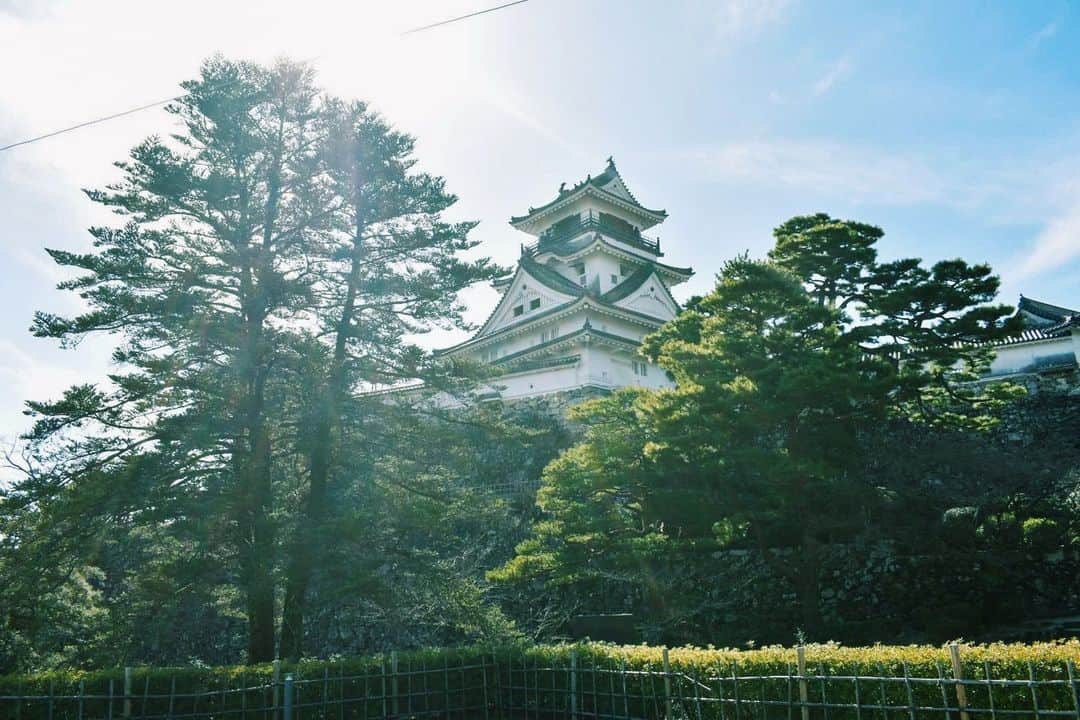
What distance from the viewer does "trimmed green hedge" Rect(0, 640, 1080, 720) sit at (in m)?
7.27

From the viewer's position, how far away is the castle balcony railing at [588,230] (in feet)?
108

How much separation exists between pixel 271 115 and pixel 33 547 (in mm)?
8212

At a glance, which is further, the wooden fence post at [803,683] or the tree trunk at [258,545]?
the tree trunk at [258,545]

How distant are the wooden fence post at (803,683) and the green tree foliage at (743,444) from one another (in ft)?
12.8

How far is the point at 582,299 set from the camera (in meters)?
27.9

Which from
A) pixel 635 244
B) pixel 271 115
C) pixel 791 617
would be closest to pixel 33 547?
pixel 271 115

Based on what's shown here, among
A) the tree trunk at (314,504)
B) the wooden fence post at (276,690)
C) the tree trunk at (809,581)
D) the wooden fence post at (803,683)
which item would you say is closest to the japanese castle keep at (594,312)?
the tree trunk at (314,504)

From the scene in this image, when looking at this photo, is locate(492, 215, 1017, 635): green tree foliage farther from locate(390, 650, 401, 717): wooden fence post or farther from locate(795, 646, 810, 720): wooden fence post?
locate(795, 646, 810, 720): wooden fence post

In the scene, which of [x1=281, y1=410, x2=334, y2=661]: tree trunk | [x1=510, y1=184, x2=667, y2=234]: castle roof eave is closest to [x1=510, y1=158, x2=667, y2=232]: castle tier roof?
[x1=510, y1=184, x2=667, y2=234]: castle roof eave

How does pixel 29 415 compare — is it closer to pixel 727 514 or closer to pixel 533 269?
pixel 727 514

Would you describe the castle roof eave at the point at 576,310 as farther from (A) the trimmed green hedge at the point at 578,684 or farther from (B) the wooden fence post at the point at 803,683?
(B) the wooden fence post at the point at 803,683

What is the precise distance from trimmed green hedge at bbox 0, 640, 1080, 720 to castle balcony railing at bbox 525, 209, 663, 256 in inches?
912

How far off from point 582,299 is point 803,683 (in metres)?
20.3

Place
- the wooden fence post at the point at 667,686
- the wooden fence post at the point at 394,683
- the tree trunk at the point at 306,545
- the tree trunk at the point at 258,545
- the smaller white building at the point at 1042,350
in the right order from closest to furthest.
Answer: the wooden fence post at the point at 667,686, the tree trunk at the point at 258,545, the wooden fence post at the point at 394,683, the tree trunk at the point at 306,545, the smaller white building at the point at 1042,350
